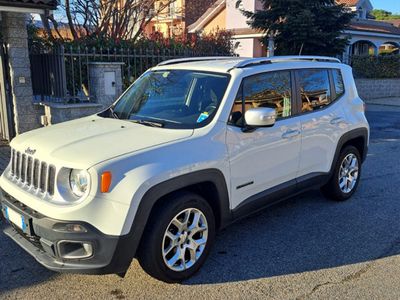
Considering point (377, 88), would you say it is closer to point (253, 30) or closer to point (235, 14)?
point (253, 30)

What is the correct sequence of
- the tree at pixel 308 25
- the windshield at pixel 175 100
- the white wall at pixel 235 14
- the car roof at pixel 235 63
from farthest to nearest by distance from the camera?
1. the white wall at pixel 235 14
2. the tree at pixel 308 25
3. the car roof at pixel 235 63
4. the windshield at pixel 175 100

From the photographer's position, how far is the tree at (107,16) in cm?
1202

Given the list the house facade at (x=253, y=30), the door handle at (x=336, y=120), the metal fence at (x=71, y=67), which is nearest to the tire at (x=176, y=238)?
the door handle at (x=336, y=120)

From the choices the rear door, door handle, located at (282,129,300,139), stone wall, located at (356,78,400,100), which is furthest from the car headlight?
stone wall, located at (356,78,400,100)

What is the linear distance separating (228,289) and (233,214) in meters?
0.72

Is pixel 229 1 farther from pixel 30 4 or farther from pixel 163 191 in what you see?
pixel 163 191

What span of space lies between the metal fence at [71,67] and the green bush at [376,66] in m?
14.5

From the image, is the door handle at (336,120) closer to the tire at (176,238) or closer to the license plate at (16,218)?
the tire at (176,238)

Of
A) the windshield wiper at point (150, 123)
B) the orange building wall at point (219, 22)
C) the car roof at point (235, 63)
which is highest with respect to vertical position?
the orange building wall at point (219, 22)

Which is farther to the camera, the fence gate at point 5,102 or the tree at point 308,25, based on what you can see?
the tree at point 308,25

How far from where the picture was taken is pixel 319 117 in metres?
4.80

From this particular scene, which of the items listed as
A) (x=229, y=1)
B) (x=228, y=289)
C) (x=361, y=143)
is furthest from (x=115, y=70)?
(x=229, y=1)

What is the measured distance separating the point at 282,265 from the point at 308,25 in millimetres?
11473

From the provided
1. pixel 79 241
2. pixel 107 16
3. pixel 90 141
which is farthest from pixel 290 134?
pixel 107 16
